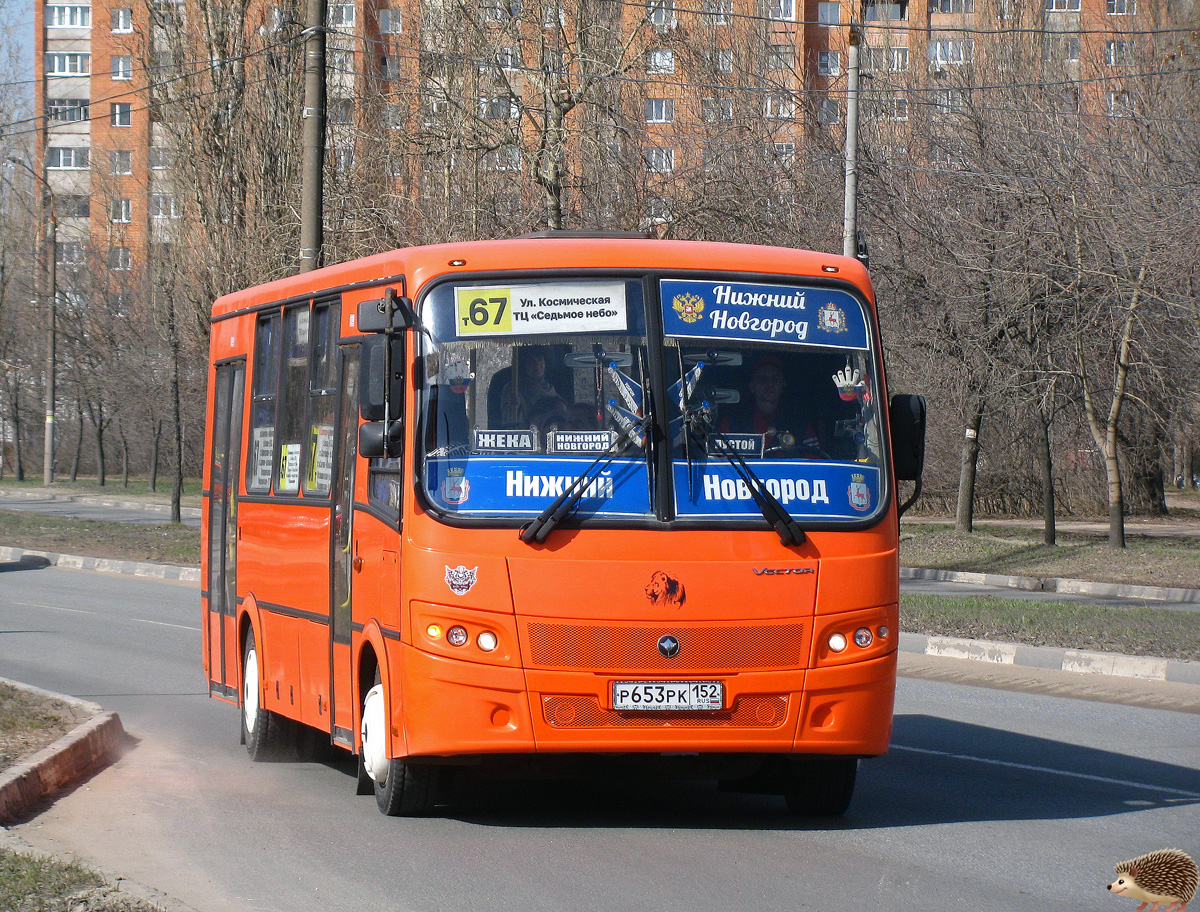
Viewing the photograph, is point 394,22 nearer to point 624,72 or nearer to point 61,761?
point 624,72

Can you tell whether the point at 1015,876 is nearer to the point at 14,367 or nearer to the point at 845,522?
the point at 845,522

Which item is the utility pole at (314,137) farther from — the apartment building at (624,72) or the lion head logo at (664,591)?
the lion head logo at (664,591)

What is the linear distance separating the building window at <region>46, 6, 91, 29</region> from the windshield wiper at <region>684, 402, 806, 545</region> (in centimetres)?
8176

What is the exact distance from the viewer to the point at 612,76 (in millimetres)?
23703

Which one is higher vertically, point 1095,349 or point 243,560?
point 1095,349

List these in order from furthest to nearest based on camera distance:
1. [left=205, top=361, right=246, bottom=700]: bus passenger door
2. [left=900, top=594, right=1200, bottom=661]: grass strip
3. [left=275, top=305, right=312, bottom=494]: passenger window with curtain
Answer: [left=900, top=594, right=1200, bottom=661]: grass strip
[left=205, top=361, right=246, bottom=700]: bus passenger door
[left=275, top=305, right=312, bottom=494]: passenger window with curtain

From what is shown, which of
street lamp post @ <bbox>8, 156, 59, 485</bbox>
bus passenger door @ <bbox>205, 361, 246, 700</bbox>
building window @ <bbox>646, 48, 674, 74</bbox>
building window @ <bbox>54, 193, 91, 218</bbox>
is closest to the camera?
bus passenger door @ <bbox>205, 361, 246, 700</bbox>

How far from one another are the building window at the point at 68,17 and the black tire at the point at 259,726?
259 feet

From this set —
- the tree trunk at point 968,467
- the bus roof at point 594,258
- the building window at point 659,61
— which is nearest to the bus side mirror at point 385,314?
the bus roof at point 594,258

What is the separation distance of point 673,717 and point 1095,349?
73.0ft

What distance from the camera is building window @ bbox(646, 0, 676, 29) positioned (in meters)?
23.9

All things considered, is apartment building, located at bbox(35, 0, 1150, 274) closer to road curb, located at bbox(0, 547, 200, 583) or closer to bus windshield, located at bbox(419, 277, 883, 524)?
road curb, located at bbox(0, 547, 200, 583)

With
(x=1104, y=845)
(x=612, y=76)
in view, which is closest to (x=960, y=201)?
(x=612, y=76)

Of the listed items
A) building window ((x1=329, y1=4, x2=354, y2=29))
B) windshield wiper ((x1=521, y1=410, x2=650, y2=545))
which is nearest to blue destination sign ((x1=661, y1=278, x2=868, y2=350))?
windshield wiper ((x1=521, y1=410, x2=650, y2=545))
